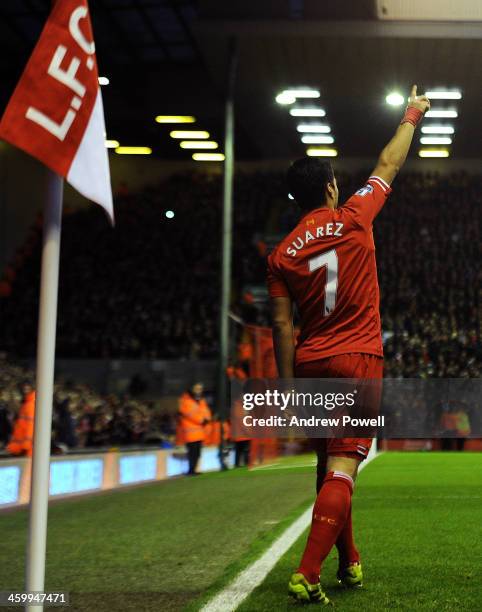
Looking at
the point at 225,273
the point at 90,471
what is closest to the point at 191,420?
the point at 90,471

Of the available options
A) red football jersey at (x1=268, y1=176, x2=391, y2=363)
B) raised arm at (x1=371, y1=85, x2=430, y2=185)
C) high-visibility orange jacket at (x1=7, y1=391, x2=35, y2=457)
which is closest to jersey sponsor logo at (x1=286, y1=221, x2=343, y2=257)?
red football jersey at (x1=268, y1=176, x2=391, y2=363)

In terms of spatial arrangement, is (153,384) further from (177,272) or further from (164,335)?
(177,272)

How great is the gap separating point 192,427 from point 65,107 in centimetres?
1352

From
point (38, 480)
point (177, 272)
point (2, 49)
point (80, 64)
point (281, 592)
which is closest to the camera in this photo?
point (38, 480)

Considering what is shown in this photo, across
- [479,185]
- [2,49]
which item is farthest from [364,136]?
[2,49]

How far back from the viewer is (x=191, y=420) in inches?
653

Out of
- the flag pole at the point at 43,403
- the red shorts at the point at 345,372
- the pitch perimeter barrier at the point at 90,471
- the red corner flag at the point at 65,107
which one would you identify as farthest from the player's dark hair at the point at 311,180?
the pitch perimeter barrier at the point at 90,471

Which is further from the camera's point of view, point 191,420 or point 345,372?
point 191,420

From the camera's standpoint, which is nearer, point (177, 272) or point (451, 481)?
point (451, 481)

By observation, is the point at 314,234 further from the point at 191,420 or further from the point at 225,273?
the point at 225,273

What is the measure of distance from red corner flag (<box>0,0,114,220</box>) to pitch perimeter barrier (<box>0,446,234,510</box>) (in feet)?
24.8

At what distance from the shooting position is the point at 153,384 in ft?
97.2

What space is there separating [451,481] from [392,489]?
1418mm

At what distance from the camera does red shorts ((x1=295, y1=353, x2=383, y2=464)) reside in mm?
4098
